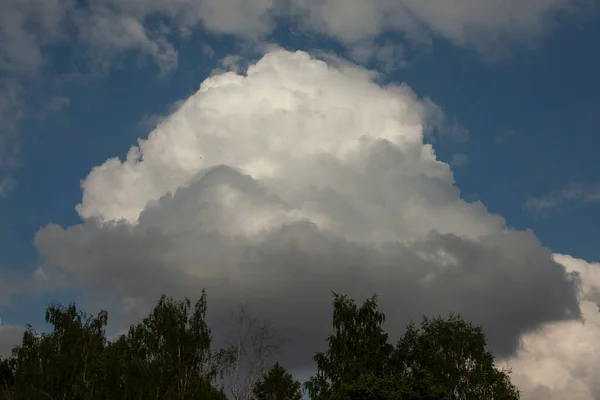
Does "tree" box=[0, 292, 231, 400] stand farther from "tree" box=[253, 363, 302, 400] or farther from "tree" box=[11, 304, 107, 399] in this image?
"tree" box=[253, 363, 302, 400]

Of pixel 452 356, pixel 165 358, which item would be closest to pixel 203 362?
pixel 165 358

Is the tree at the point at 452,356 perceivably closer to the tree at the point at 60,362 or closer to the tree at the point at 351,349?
the tree at the point at 351,349

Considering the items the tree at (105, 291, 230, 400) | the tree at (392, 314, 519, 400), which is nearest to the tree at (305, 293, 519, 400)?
the tree at (392, 314, 519, 400)

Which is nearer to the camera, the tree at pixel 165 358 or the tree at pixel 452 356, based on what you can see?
the tree at pixel 165 358

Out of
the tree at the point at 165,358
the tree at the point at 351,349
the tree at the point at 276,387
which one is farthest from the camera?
the tree at the point at 276,387

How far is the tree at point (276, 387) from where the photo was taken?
81188 millimetres

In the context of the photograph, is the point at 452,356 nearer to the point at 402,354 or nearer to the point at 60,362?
the point at 402,354

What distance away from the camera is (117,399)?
4303 cm

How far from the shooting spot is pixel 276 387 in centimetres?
8119

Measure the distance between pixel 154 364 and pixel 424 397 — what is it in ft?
73.1

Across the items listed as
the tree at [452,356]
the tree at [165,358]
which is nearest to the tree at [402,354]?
the tree at [452,356]

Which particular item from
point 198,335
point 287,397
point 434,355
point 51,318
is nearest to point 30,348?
point 51,318

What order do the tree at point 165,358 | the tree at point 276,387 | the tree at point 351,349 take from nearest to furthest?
the tree at point 165,358 < the tree at point 351,349 < the tree at point 276,387

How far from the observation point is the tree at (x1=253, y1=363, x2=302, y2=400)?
81188 millimetres
